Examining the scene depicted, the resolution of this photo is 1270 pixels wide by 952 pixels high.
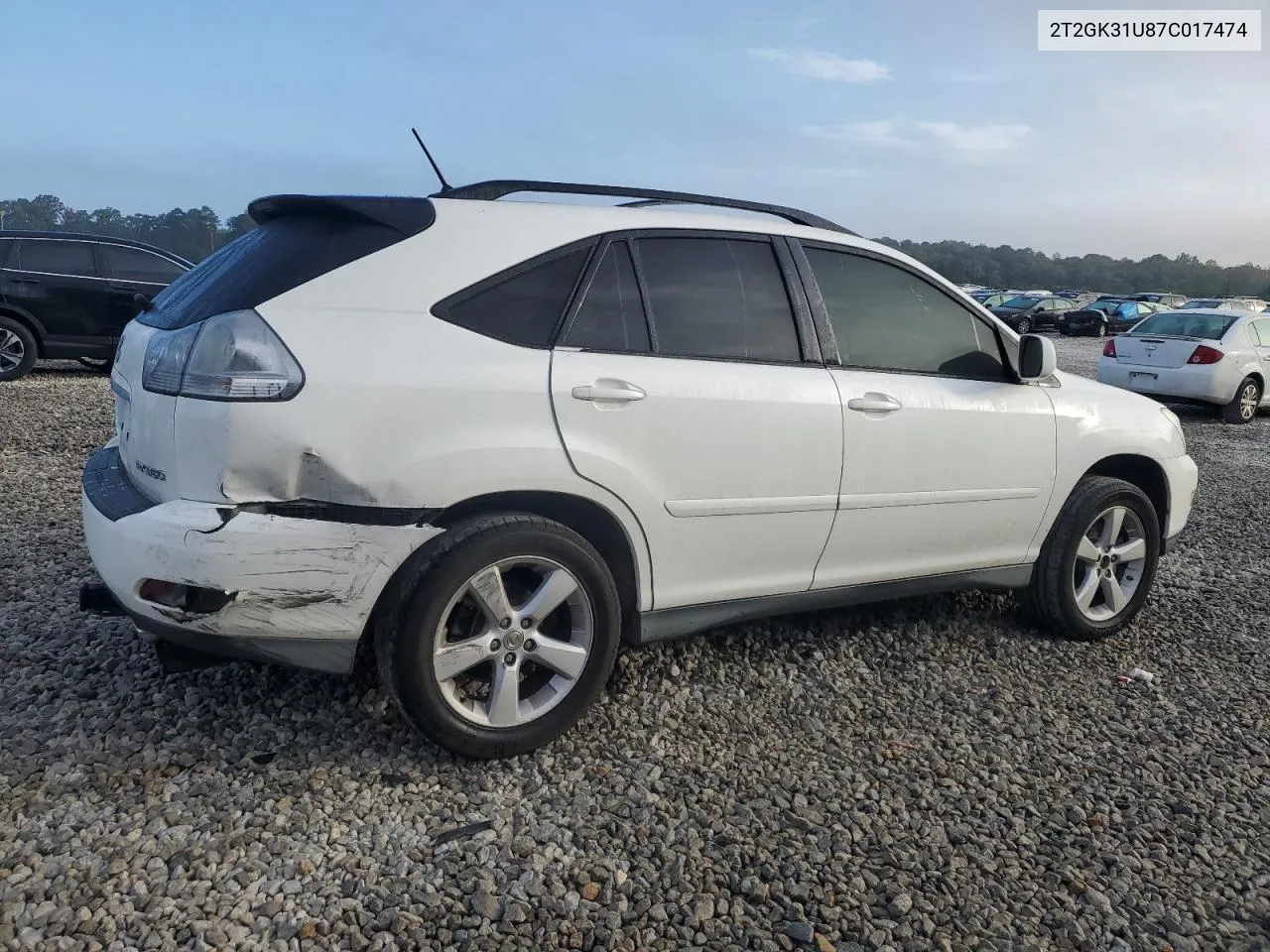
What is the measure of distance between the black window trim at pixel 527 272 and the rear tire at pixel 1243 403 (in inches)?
490

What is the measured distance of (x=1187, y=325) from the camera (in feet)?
44.0

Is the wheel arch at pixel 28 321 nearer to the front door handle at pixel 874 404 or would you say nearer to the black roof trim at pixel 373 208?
the black roof trim at pixel 373 208

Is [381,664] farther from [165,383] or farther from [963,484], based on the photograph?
[963,484]

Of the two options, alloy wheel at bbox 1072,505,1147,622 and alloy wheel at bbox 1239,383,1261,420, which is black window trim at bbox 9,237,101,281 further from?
alloy wheel at bbox 1239,383,1261,420

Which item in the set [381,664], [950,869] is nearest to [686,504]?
[381,664]

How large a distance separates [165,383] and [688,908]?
194 cm

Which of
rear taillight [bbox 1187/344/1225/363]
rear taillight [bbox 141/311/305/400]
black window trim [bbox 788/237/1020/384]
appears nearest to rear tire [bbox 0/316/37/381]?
rear taillight [bbox 141/311/305/400]

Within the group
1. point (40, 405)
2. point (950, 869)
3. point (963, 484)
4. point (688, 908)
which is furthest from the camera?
point (40, 405)

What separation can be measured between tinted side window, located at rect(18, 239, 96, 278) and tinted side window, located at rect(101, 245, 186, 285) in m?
0.22

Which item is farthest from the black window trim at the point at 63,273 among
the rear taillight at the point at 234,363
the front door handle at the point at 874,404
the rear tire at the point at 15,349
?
the front door handle at the point at 874,404

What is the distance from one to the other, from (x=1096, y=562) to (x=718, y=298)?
7.18 feet

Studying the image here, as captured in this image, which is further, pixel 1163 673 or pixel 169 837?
pixel 1163 673

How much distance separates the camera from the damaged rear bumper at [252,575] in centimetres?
260

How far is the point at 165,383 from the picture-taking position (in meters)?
2.75
